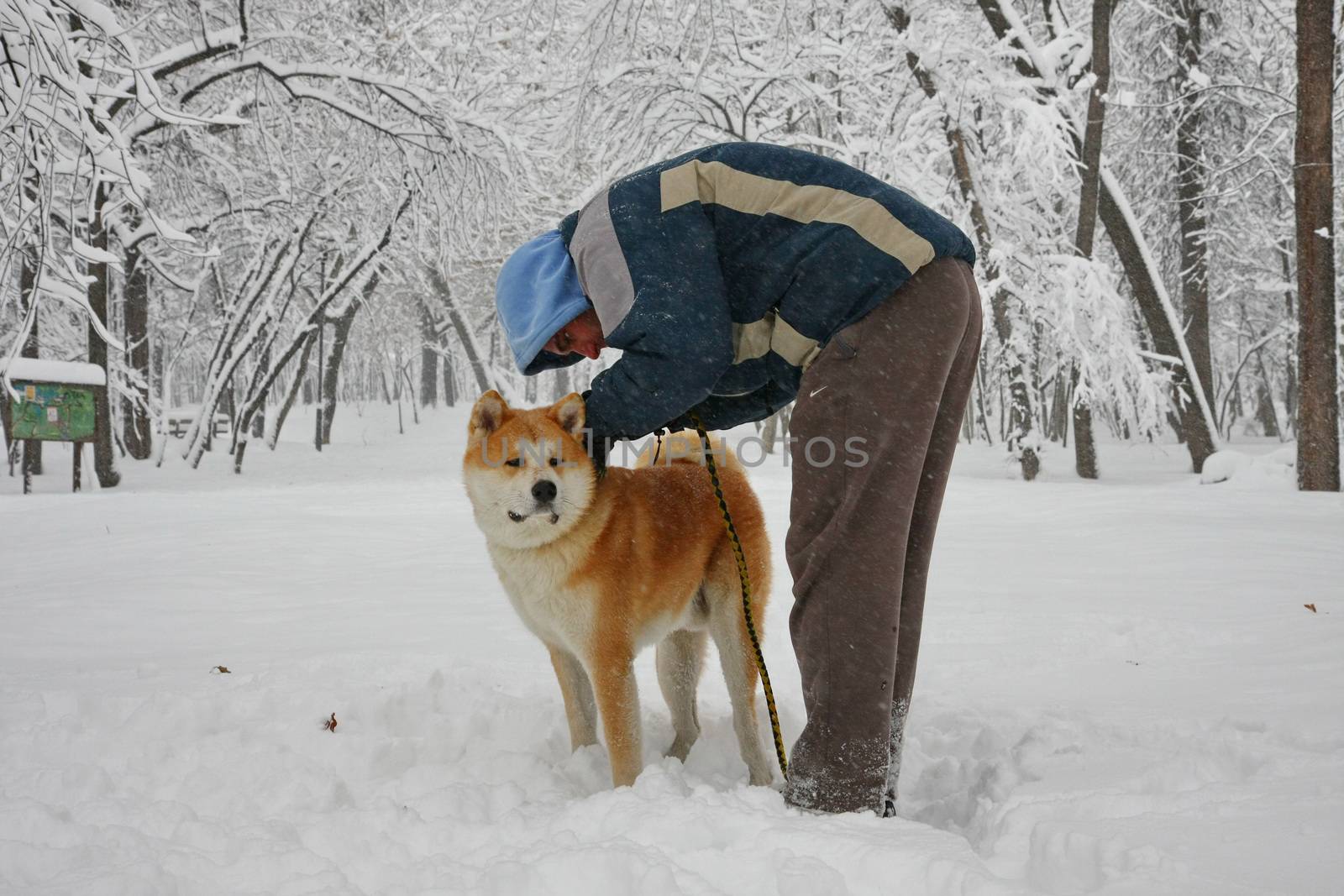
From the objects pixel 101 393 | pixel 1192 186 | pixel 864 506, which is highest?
pixel 1192 186

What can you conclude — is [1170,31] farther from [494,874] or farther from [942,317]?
[494,874]

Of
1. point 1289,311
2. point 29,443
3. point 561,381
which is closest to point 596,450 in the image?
point 29,443

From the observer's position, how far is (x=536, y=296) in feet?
8.22

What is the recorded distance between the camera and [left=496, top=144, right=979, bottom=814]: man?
219cm

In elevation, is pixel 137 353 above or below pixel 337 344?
below

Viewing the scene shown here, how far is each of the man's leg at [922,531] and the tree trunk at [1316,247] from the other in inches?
292

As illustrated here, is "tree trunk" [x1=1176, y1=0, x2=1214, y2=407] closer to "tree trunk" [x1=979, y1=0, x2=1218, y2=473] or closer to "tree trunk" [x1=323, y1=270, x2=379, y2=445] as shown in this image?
"tree trunk" [x1=979, y1=0, x2=1218, y2=473]

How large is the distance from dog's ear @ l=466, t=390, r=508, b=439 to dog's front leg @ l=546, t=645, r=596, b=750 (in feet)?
2.71

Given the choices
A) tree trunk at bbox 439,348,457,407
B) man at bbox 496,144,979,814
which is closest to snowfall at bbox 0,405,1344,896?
man at bbox 496,144,979,814

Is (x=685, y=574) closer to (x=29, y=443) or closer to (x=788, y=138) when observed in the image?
(x=788, y=138)

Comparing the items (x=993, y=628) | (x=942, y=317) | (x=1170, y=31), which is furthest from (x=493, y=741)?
(x=1170, y=31)

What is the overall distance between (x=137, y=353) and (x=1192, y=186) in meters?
21.1

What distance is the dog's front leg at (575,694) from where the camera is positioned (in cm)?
293

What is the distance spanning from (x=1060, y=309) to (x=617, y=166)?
687 cm
